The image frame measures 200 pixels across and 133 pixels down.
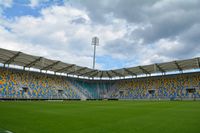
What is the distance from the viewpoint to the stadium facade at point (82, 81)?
38594 mm

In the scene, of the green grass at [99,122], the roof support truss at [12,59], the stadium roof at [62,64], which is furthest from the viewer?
the stadium roof at [62,64]

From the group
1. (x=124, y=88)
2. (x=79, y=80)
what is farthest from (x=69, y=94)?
(x=124, y=88)

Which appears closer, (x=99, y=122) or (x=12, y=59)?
(x=99, y=122)

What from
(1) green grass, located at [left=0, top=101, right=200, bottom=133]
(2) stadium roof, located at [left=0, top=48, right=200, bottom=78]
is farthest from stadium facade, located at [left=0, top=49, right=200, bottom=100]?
(1) green grass, located at [left=0, top=101, right=200, bottom=133]

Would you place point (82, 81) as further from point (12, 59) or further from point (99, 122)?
point (99, 122)

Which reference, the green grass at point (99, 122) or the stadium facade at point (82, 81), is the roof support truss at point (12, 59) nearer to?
the stadium facade at point (82, 81)

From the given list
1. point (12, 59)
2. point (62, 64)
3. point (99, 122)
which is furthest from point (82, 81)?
point (99, 122)

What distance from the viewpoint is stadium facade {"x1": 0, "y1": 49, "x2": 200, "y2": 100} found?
38594 mm

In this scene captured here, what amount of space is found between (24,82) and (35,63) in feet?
19.4

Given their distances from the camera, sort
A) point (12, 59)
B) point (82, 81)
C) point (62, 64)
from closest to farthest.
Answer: point (12, 59), point (62, 64), point (82, 81)

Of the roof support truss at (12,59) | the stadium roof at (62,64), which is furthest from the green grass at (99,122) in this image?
the stadium roof at (62,64)

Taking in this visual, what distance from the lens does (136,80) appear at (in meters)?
54.7

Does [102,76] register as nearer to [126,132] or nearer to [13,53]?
[13,53]

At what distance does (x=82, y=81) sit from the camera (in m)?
58.8
